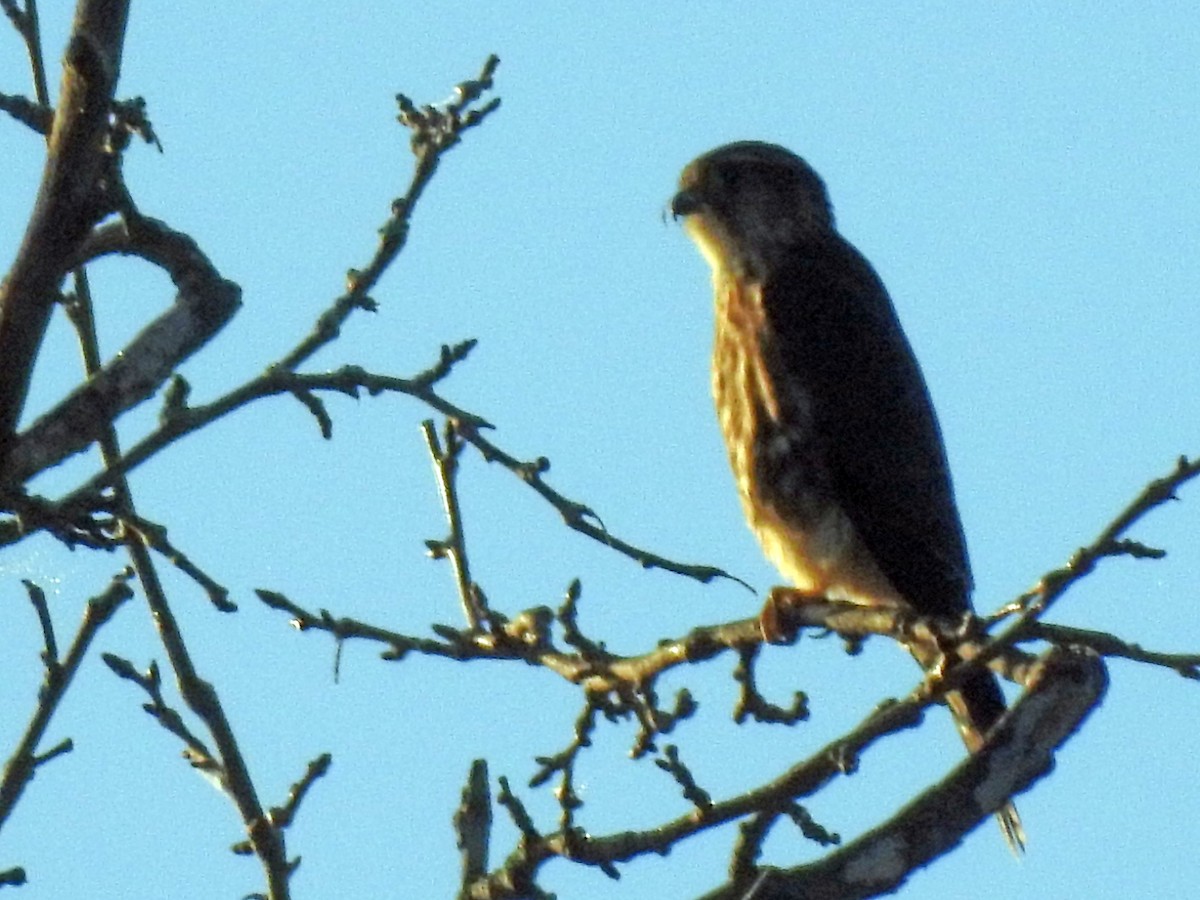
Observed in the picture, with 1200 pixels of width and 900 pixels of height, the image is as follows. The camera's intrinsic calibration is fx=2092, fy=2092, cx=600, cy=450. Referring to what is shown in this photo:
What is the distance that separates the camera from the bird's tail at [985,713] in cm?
520

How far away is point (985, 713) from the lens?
17.1 feet

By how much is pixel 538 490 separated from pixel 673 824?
653mm

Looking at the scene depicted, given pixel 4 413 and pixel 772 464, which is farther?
pixel 772 464

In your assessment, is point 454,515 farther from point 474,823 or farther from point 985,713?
point 985,713

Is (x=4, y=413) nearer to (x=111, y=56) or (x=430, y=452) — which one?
(x=111, y=56)

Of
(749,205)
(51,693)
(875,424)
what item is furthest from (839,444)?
(51,693)

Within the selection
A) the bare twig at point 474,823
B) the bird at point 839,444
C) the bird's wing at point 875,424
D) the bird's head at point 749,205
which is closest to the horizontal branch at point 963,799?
the bare twig at point 474,823

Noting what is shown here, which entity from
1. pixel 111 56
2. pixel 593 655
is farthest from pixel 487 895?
pixel 111 56

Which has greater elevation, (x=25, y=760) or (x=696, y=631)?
(x=696, y=631)

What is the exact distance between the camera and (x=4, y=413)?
3.12 meters

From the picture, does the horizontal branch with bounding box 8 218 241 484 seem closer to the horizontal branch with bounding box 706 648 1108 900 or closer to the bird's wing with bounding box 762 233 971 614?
the horizontal branch with bounding box 706 648 1108 900

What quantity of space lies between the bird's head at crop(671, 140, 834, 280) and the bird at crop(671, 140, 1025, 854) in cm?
6

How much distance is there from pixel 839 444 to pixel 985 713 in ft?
3.04

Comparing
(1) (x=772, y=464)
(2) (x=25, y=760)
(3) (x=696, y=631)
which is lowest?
(2) (x=25, y=760)
